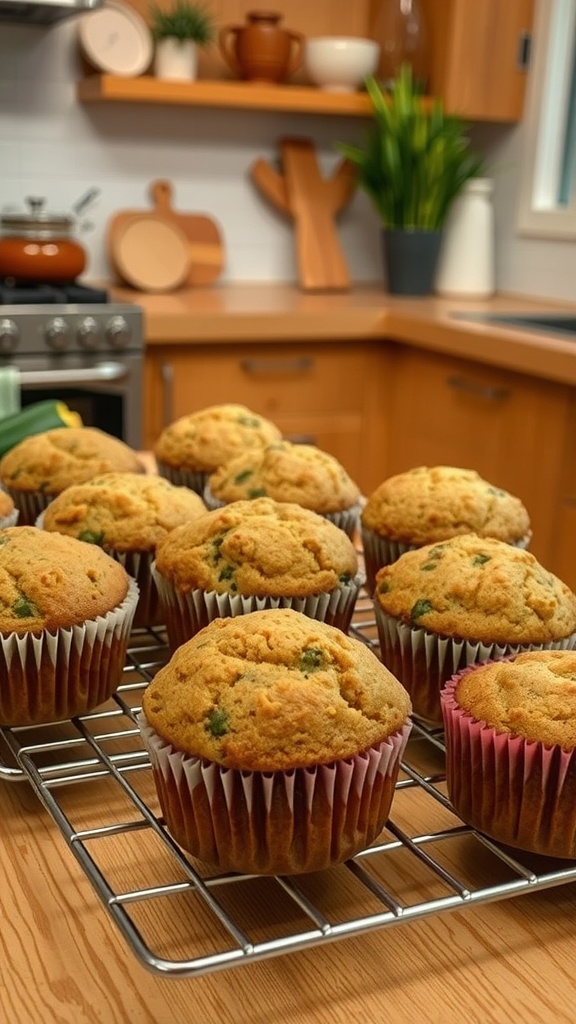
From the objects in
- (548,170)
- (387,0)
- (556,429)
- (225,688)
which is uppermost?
(387,0)

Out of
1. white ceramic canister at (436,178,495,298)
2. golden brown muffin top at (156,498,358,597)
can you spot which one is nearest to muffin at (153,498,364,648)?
golden brown muffin top at (156,498,358,597)

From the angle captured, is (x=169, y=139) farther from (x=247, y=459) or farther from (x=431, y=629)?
(x=431, y=629)

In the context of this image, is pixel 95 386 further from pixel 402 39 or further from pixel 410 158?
pixel 402 39

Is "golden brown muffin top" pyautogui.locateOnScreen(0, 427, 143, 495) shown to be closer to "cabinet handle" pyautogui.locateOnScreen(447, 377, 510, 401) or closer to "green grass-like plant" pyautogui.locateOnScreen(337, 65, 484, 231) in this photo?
"cabinet handle" pyautogui.locateOnScreen(447, 377, 510, 401)

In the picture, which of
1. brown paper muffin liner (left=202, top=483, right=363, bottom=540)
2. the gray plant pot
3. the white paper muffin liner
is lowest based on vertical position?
the white paper muffin liner

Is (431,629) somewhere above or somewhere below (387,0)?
below

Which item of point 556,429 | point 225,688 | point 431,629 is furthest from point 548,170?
point 225,688

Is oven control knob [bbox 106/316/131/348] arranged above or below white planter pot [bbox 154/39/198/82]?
below
